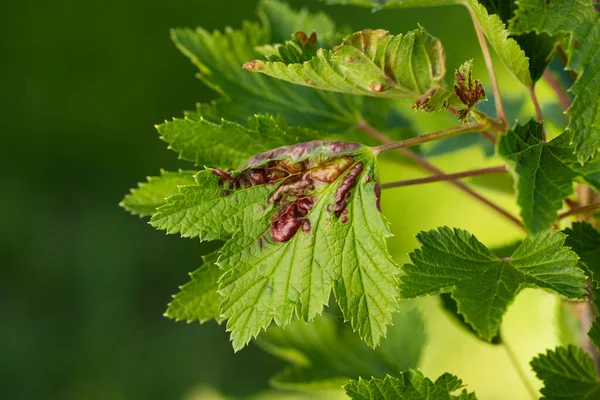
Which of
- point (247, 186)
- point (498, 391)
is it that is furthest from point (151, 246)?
point (247, 186)

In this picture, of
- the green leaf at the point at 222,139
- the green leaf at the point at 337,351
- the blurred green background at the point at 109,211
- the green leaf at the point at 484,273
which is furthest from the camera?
the blurred green background at the point at 109,211

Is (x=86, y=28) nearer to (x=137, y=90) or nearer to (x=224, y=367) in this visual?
(x=137, y=90)

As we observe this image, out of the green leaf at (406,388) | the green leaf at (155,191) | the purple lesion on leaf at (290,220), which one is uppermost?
the purple lesion on leaf at (290,220)

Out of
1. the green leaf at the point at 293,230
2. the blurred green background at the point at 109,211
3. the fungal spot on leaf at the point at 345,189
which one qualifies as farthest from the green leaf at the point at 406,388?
the blurred green background at the point at 109,211

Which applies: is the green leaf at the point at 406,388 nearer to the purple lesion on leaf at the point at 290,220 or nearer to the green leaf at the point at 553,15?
the purple lesion on leaf at the point at 290,220

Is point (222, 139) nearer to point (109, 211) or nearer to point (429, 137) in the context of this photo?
point (429, 137)

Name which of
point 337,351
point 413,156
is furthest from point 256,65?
point 337,351
